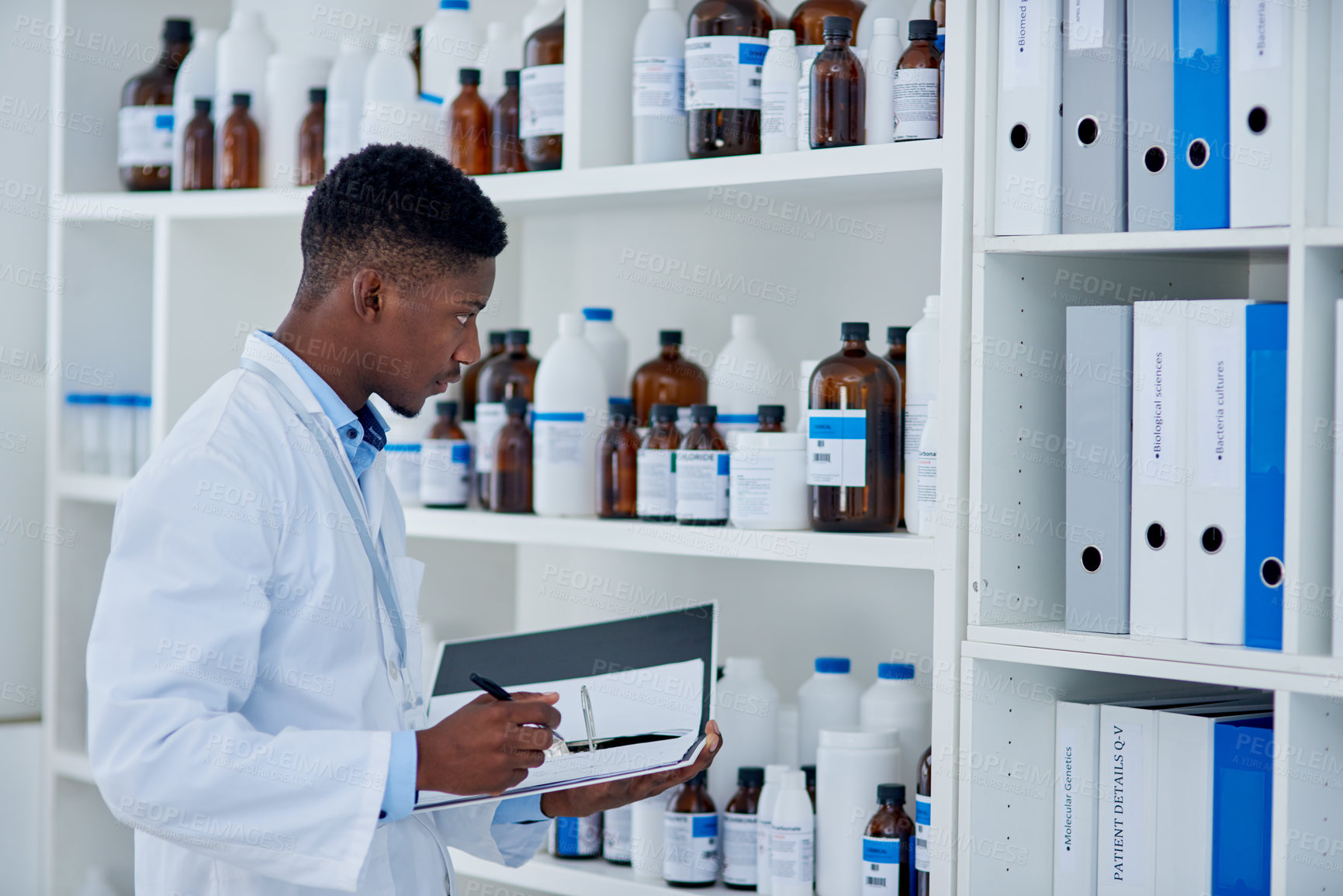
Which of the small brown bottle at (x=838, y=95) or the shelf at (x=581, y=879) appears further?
the shelf at (x=581, y=879)

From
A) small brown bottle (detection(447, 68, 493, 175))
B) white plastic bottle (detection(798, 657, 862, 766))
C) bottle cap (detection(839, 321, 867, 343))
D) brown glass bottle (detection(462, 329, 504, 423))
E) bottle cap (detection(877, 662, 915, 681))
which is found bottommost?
white plastic bottle (detection(798, 657, 862, 766))

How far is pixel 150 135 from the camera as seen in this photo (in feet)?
7.00

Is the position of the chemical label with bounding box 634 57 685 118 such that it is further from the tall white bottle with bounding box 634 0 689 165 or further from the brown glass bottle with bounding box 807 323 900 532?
the brown glass bottle with bounding box 807 323 900 532

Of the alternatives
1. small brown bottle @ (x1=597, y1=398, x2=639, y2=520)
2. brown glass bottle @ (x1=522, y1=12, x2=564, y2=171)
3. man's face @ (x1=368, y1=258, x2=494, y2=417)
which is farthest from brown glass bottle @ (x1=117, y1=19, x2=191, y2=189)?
man's face @ (x1=368, y1=258, x2=494, y2=417)

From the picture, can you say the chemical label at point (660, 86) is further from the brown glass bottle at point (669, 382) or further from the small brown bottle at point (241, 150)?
the small brown bottle at point (241, 150)

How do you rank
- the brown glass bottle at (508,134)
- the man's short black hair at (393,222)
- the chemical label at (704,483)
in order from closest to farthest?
the man's short black hair at (393,222), the chemical label at (704,483), the brown glass bottle at (508,134)

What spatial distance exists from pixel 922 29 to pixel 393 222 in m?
0.61

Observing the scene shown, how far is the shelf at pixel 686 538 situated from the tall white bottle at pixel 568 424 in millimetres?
39

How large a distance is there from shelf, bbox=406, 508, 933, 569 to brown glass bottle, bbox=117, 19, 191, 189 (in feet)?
2.54

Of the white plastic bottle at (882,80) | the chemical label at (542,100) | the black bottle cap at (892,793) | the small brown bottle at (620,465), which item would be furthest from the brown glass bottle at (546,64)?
the black bottle cap at (892,793)

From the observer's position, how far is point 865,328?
1508mm

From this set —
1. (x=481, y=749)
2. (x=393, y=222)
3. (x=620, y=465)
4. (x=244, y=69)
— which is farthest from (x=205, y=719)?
(x=244, y=69)

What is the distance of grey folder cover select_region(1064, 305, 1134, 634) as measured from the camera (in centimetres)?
132

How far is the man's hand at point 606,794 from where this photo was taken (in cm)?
137
